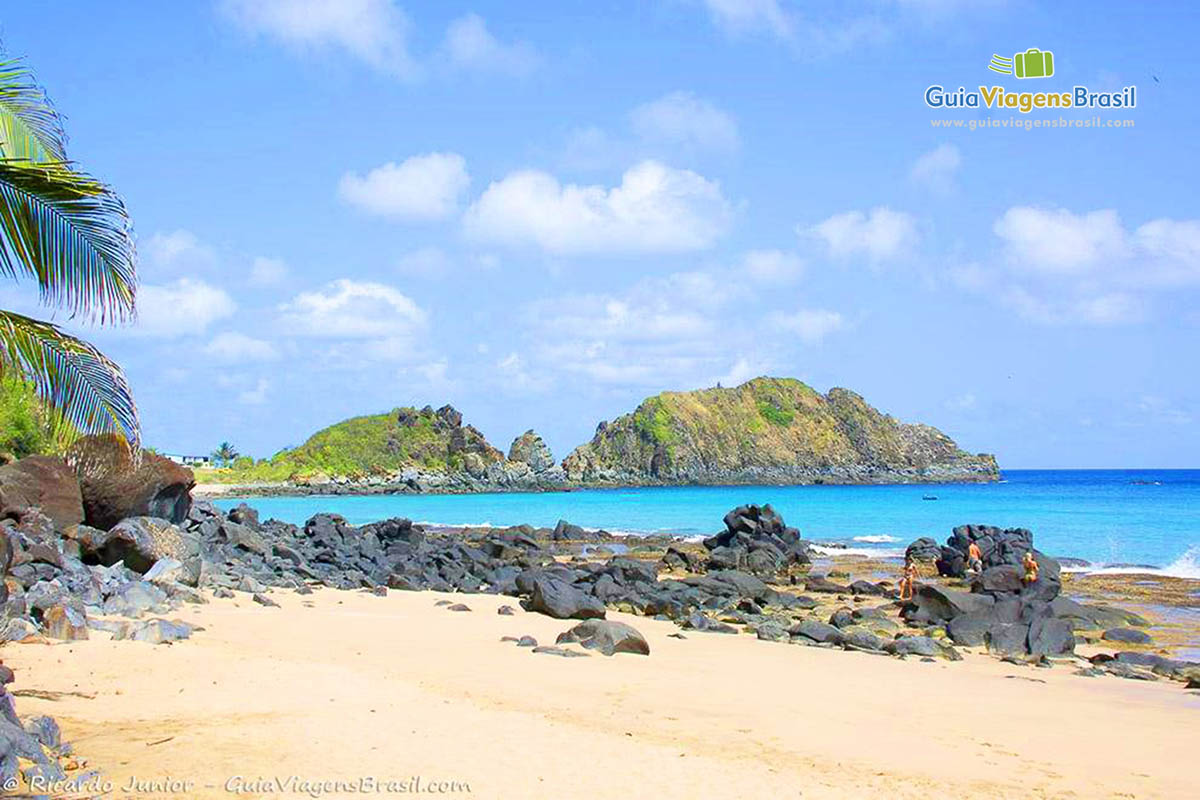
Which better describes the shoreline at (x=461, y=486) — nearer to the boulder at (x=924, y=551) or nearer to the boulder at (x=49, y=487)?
the boulder at (x=924, y=551)

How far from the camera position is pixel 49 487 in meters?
19.9

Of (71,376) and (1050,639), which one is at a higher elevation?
(71,376)

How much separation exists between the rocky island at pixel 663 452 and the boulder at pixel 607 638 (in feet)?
348

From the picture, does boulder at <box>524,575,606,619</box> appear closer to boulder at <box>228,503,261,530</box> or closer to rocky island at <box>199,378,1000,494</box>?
boulder at <box>228,503,261,530</box>

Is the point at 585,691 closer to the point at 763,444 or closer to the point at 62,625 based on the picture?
the point at 62,625

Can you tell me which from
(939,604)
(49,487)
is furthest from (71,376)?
(939,604)

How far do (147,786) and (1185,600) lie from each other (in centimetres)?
2686

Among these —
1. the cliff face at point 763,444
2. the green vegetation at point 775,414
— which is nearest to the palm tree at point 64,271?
the cliff face at point 763,444

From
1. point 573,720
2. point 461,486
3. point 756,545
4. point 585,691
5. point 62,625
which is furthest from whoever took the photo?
point 461,486

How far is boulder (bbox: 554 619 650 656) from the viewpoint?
15.5 metres

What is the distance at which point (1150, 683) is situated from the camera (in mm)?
16016

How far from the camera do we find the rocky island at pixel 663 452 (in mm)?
129125

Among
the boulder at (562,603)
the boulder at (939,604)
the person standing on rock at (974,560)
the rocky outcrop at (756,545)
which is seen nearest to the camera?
the boulder at (562,603)

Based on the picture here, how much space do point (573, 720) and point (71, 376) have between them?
593cm
